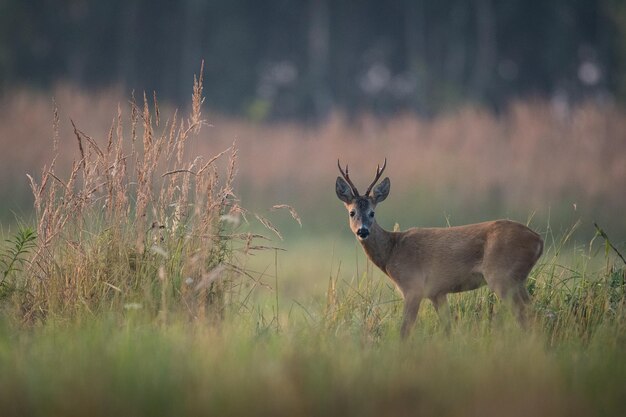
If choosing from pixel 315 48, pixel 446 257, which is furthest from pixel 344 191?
pixel 315 48

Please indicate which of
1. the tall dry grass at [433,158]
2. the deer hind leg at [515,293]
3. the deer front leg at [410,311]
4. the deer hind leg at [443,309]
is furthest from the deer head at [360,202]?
the tall dry grass at [433,158]

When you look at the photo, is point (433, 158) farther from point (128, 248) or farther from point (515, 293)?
point (128, 248)

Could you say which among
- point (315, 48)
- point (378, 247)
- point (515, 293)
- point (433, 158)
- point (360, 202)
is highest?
point (315, 48)

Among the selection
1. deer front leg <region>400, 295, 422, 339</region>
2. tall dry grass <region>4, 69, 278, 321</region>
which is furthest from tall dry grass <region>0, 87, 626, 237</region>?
tall dry grass <region>4, 69, 278, 321</region>

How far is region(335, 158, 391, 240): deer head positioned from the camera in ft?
25.5

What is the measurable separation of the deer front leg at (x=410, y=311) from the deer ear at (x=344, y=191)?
1.03 m

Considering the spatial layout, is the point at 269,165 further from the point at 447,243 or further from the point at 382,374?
the point at 382,374

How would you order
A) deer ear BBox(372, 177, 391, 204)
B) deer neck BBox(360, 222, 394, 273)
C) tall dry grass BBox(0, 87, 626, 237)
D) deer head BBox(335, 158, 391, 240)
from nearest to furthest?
deer head BBox(335, 158, 391, 240) < deer neck BBox(360, 222, 394, 273) < deer ear BBox(372, 177, 391, 204) < tall dry grass BBox(0, 87, 626, 237)

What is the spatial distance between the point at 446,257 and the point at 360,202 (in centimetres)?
83

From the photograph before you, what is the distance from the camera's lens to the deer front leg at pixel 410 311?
23.5ft

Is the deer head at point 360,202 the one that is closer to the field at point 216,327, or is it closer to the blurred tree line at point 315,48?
the field at point 216,327

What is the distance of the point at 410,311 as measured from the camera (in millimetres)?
7344

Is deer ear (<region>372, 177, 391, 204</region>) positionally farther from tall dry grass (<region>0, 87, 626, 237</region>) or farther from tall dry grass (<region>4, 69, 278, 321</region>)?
tall dry grass (<region>0, 87, 626, 237</region>)

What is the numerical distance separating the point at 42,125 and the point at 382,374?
14.2m
